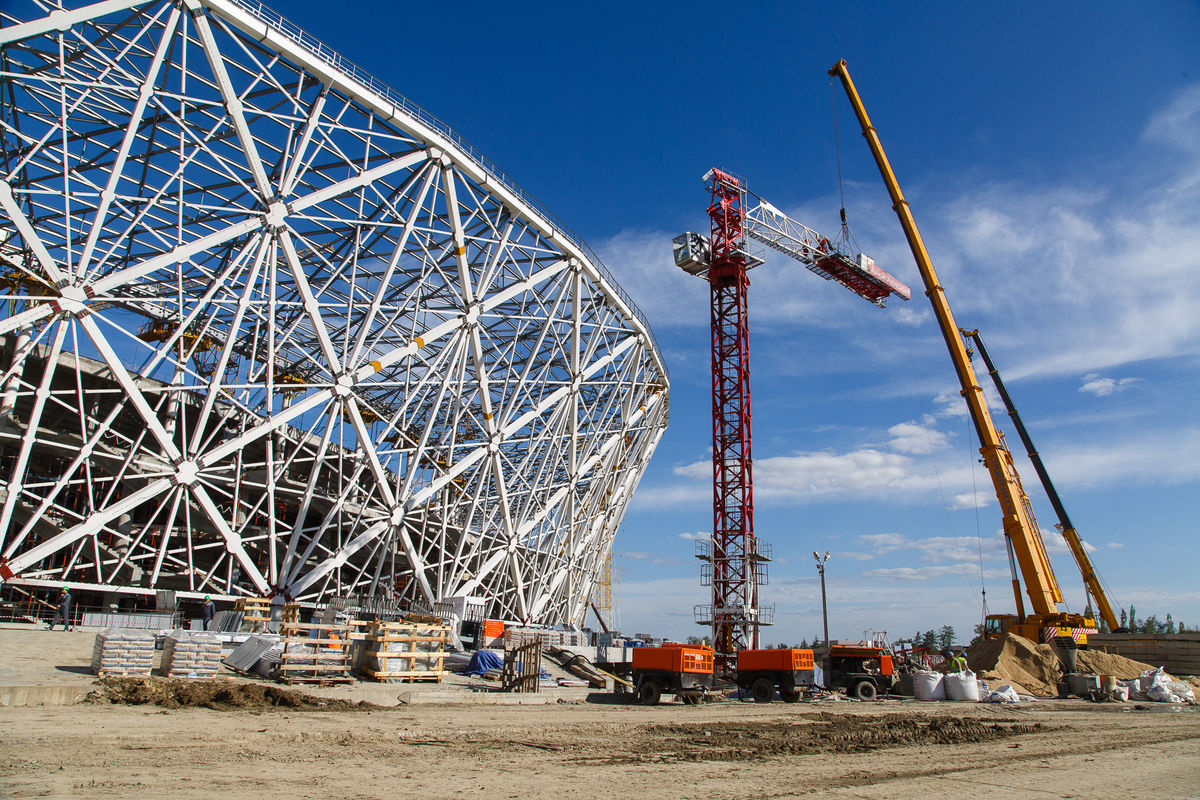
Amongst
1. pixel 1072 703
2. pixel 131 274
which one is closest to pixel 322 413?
pixel 131 274

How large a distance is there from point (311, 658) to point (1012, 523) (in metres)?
26.9

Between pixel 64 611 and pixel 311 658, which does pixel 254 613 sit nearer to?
pixel 64 611

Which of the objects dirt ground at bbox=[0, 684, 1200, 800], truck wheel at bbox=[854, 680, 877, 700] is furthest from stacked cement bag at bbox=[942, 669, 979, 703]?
dirt ground at bbox=[0, 684, 1200, 800]

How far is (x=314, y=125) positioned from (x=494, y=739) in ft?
59.3

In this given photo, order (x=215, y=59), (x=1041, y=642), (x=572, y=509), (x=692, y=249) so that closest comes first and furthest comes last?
1. (x=215, y=59)
2. (x=1041, y=642)
3. (x=572, y=509)
4. (x=692, y=249)

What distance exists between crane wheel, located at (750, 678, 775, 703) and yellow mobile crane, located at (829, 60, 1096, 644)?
1508 cm

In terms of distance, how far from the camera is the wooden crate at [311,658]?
1568 cm

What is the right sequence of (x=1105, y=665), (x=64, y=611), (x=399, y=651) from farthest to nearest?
(x=1105, y=665), (x=64, y=611), (x=399, y=651)

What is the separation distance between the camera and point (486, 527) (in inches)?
1225

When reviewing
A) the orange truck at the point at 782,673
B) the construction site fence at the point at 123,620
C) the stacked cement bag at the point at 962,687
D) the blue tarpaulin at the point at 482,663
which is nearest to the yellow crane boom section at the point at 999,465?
the stacked cement bag at the point at 962,687

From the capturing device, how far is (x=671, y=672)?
61.8ft

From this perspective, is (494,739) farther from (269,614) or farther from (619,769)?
(269,614)

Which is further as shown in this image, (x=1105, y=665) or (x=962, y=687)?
(x=1105, y=665)

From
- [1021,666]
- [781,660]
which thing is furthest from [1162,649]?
[781,660]
